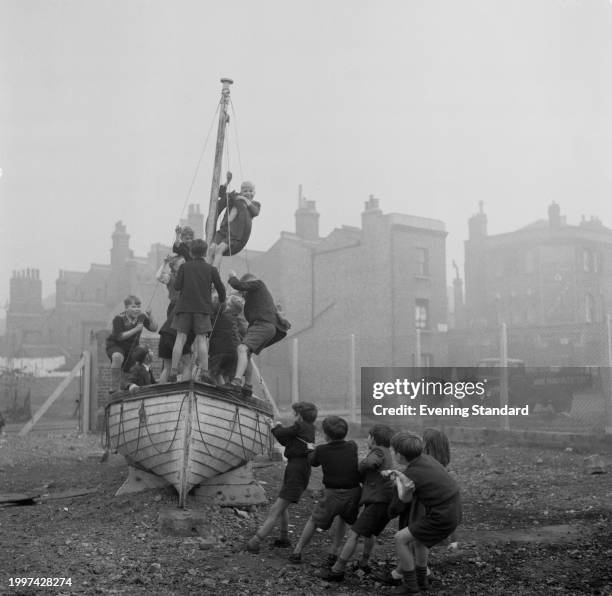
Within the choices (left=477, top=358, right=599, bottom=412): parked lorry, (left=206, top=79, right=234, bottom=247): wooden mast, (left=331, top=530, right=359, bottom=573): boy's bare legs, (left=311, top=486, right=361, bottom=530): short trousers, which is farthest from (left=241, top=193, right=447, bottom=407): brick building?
(left=331, top=530, right=359, bottom=573): boy's bare legs

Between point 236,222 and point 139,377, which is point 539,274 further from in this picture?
point 139,377

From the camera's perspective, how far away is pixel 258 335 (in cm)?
841

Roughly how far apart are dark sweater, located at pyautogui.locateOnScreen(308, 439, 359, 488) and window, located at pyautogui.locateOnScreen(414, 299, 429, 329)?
25.9 meters

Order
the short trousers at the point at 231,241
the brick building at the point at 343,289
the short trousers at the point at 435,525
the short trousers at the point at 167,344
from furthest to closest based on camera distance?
the brick building at the point at 343,289 < the short trousers at the point at 231,241 < the short trousers at the point at 167,344 < the short trousers at the point at 435,525

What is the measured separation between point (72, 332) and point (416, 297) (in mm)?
19119

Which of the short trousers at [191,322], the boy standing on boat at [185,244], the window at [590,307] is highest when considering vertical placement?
the window at [590,307]

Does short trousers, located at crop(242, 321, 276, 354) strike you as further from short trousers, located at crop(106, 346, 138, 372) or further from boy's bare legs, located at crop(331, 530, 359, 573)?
boy's bare legs, located at crop(331, 530, 359, 573)

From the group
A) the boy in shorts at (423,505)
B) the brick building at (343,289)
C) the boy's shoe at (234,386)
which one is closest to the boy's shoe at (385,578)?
the boy in shorts at (423,505)

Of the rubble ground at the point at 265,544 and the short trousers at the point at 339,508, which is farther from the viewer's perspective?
the short trousers at the point at 339,508

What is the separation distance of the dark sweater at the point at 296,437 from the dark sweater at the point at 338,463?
0.42 metres

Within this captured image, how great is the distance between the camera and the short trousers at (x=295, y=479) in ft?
21.3

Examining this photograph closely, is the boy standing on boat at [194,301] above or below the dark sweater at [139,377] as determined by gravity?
above

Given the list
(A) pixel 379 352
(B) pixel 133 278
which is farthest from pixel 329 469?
(B) pixel 133 278

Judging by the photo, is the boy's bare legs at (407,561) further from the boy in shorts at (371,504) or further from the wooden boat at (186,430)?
the wooden boat at (186,430)
